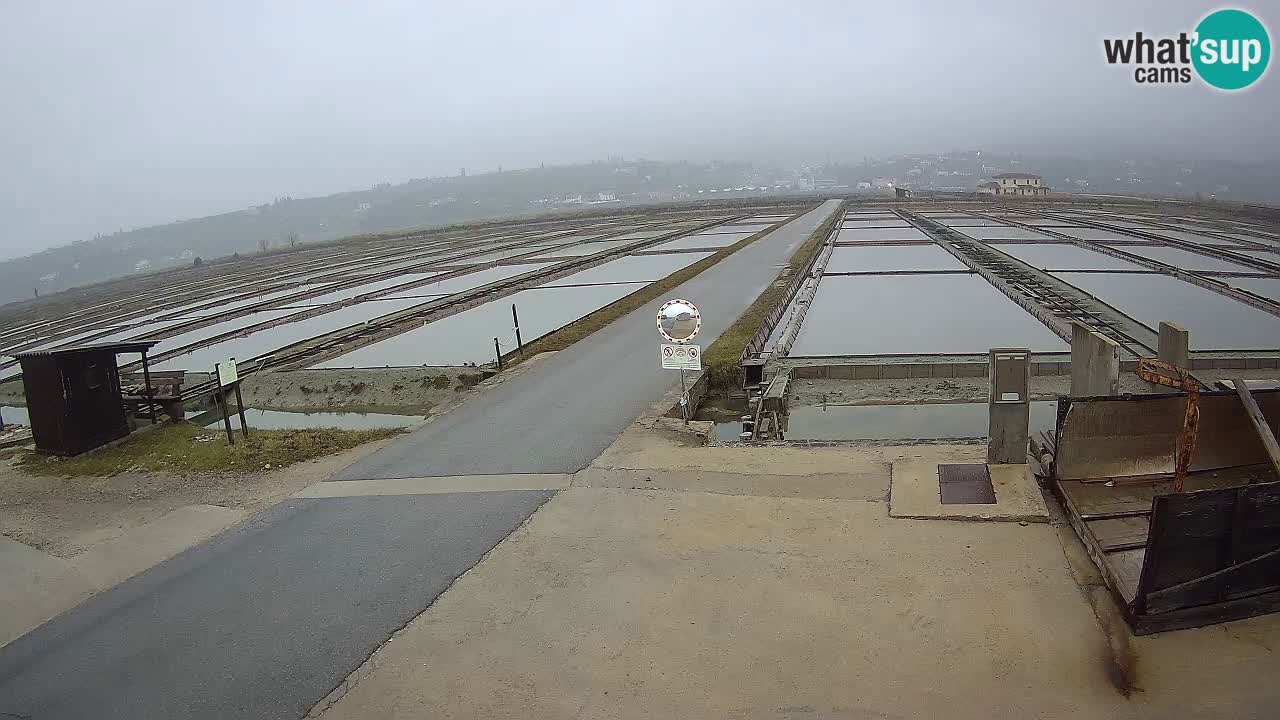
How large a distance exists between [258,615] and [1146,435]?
7.21 metres

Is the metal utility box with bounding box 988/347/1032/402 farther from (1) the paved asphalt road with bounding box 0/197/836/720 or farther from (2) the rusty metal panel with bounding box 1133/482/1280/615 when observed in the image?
(1) the paved asphalt road with bounding box 0/197/836/720

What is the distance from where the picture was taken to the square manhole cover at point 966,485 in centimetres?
611

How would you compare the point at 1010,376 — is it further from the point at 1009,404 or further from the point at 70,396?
the point at 70,396

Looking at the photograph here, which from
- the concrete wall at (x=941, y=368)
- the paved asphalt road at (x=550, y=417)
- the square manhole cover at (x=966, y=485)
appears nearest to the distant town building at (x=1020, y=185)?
the concrete wall at (x=941, y=368)

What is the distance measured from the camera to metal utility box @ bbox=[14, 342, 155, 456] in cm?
934

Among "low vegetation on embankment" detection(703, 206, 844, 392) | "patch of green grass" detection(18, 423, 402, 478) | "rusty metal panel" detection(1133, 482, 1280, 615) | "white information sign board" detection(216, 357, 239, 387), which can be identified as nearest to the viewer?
"rusty metal panel" detection(1133, 482, 1280, 615)

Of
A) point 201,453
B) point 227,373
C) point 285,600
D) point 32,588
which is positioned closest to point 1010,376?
point 285,600

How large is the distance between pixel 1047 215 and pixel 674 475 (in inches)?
1948

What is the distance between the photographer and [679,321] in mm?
8797

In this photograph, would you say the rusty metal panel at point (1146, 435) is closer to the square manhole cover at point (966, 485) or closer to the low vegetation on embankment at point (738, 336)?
the square manhole cover at point (966, 485)

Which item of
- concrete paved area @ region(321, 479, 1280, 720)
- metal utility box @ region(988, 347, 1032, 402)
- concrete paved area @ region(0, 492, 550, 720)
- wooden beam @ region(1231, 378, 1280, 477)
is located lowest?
concrete paved area @ region(321, 479, 1280, 720)

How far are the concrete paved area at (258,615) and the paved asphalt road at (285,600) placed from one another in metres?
0.01

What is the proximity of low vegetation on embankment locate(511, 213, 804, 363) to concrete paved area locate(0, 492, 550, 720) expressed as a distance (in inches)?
284

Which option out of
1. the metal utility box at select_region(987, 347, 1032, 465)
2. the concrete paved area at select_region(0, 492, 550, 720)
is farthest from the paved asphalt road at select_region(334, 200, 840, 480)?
the metal utility box at select_region(987, 347, 1032, 465)
